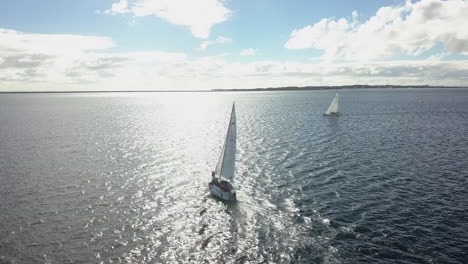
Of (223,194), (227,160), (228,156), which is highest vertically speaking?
(228,156)

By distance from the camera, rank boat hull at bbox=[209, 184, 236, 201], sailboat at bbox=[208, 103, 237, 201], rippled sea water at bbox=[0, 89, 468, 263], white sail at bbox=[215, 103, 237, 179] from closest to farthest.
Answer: rippled sea water at bbox=[0, 89, 468, 263] < boat hull at bbox=[209, 184, 236, 201] < sailboat at bbox=[208, 103, 237, 201] < white sail at bbox=[215, 103, 237, 179]

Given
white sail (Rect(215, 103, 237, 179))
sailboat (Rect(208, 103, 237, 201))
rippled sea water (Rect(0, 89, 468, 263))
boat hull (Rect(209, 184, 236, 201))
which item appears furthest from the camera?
white sail (Rect(215, 103, 237, 179))

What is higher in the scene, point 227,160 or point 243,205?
point 227,160

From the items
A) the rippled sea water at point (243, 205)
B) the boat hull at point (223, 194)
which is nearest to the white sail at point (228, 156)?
the boat hull at point (223, 194)

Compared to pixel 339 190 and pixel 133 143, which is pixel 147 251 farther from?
pixel 133 143

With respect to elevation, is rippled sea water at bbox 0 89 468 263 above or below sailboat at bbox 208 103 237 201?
below

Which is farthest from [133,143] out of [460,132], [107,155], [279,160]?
[460,132]

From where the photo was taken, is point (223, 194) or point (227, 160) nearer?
point (223, 194)

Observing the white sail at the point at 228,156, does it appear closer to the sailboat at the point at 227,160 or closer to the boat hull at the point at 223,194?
the sailboat at the point at 227,160

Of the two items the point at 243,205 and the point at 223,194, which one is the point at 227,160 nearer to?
the point at 223,194

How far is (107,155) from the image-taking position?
71875 millimetres

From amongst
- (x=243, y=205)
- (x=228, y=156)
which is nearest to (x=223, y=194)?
(x=243, y=205)

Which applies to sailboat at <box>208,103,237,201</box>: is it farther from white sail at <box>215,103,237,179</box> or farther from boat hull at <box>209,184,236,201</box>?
boat hull at <box>209,184,236,201</box>

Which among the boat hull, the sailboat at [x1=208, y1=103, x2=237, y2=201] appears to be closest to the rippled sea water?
the boat hull
